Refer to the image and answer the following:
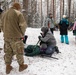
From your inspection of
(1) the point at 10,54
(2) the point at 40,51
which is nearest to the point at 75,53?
(2) the point at 40,51

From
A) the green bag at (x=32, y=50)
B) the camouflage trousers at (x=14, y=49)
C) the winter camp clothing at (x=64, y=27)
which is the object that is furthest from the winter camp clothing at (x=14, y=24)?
the winter camp clothing at (x=64, y=27)

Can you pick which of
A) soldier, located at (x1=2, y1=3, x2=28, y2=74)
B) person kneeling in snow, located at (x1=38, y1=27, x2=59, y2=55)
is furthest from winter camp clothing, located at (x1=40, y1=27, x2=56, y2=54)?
soldier, located at (x1=2, y1=3, x2=28, y2=74)

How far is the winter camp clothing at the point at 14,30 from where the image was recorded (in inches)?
275

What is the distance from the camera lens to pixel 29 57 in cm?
927

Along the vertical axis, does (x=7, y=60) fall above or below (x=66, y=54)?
above

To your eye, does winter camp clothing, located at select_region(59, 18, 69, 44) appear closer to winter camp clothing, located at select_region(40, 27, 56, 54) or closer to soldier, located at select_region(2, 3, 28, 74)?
winter camp clothing, located at select_region(40, 27, 56, 54)

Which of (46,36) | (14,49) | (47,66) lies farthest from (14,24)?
(46,36)

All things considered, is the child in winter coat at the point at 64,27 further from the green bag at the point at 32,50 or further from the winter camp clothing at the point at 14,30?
the winter camp clothing at the point at 14,30

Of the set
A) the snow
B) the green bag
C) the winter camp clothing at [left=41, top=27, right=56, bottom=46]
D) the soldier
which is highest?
the soldier

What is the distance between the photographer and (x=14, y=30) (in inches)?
277

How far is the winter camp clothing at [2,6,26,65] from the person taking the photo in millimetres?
6988

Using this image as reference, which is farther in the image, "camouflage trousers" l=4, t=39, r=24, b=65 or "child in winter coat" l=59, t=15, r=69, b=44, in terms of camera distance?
"child in winter coat" l=59, t=15, r=69, b=44

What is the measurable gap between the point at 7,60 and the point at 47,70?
1.50m

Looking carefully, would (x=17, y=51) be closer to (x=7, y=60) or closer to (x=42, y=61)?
(x=7, y=60)
